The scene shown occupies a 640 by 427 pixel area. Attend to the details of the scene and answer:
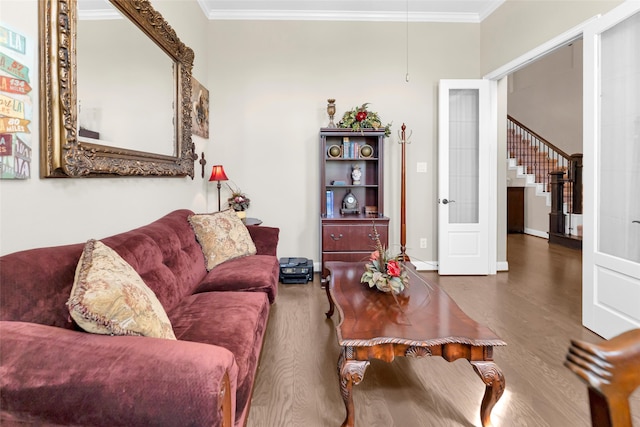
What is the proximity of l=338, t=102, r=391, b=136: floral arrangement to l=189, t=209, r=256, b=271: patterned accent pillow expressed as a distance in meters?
1.78

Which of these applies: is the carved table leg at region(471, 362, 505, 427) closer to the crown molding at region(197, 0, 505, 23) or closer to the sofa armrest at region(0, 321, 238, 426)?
the sofa armrest at region(0, 321, 238, 426)

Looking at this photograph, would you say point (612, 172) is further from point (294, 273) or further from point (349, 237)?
point (294, 273)

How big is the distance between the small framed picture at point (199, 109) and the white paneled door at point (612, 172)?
346 cm

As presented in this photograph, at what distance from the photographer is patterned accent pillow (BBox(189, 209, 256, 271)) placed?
280 cm

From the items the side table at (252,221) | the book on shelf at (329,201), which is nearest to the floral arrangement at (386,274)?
the book on shelf at (329,201)

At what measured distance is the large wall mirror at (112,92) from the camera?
1609 millimetres

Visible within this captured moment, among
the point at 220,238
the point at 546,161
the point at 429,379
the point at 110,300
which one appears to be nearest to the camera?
the point at 110,300

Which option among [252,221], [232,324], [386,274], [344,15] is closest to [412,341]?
[386,274]

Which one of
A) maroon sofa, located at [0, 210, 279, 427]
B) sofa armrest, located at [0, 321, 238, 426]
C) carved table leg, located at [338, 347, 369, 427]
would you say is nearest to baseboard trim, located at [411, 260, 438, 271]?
carved table leg, located at [338, 347, 369, 427]

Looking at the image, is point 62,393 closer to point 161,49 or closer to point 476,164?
point 161,49

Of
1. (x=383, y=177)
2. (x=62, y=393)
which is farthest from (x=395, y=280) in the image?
(x=383, y=177)

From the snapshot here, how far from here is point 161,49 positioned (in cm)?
286

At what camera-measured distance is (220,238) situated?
2.89 meters

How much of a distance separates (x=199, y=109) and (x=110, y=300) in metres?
3.11
